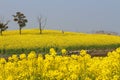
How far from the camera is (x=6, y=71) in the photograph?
7.87m

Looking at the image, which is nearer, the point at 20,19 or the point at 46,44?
the point at 46,44

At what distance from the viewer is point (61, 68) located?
24.7 feet

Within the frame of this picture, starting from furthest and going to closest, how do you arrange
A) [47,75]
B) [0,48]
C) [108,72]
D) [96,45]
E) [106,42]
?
[106,42] < [96,45] < [0,48] < [47,75] < [108,72]

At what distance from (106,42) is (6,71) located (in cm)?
3616

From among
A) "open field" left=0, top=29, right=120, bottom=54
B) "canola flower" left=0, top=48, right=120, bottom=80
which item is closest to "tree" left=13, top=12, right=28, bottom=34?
"open field" left=0, top=29, right=120, bottom=54

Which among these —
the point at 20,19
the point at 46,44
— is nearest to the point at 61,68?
the point at 46,44

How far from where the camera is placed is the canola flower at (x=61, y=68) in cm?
716

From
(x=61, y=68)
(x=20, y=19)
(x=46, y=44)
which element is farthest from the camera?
(x=20, y=19)

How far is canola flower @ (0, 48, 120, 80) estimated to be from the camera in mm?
7156

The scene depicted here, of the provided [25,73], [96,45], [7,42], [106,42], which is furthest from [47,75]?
[106,42]

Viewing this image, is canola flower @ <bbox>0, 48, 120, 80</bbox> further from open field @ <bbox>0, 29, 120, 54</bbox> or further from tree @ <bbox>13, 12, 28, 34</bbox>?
tree @ <bbox>13, 12, 28, 34</bbox>

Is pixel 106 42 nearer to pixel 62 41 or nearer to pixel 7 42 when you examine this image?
pixel 62 41

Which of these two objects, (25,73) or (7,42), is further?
(7,42)

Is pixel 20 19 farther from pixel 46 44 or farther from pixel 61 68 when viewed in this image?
pixel 61 68
